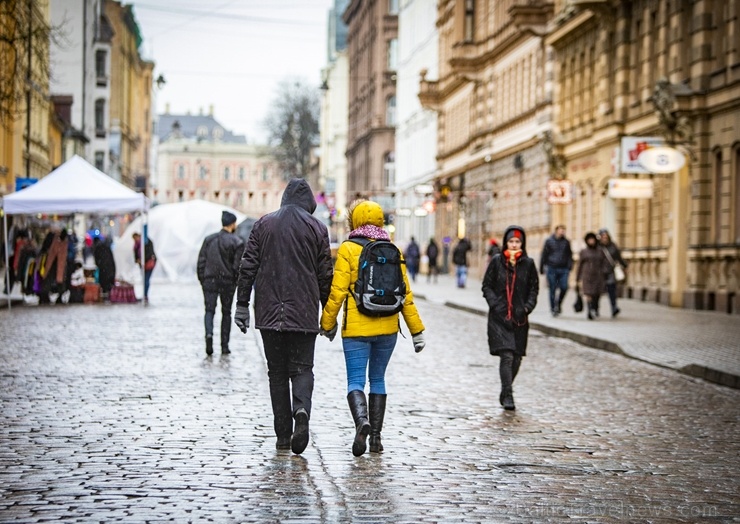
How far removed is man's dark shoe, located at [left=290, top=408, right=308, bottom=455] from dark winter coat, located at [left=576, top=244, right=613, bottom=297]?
677 inches

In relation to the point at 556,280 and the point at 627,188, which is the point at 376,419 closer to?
the point at 556,280

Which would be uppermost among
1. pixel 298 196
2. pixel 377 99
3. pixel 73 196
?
pixel 377 99

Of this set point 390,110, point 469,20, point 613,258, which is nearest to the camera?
point 613,258

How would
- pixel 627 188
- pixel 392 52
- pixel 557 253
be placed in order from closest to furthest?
1. pixel 557 253
2. pixel 627 188
3. pixel 392 52

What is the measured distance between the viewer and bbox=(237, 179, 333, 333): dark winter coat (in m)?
9.09

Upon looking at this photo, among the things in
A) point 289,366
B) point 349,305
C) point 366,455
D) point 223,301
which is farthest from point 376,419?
point 223,301

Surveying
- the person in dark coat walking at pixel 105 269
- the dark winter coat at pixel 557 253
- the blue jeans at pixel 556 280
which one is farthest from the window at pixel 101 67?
the dark winter coat at pixel 557 253

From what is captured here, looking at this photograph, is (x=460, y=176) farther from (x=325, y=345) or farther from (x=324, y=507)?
(x=324, y=507)

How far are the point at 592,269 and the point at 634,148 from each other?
5.43 meters

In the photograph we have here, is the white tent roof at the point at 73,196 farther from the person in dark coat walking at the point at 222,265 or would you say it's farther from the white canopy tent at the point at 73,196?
the person in dark coat walking at the point at 222,265

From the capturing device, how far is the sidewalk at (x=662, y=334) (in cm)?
1691

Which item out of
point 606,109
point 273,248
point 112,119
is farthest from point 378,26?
point 273,248

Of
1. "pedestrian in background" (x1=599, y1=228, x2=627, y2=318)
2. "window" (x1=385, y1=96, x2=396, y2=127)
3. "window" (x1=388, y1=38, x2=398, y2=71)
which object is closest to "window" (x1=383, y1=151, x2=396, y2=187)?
"window" (x1=385, y1=96, x2=396, y2=127)

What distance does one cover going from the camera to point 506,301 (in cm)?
1239
